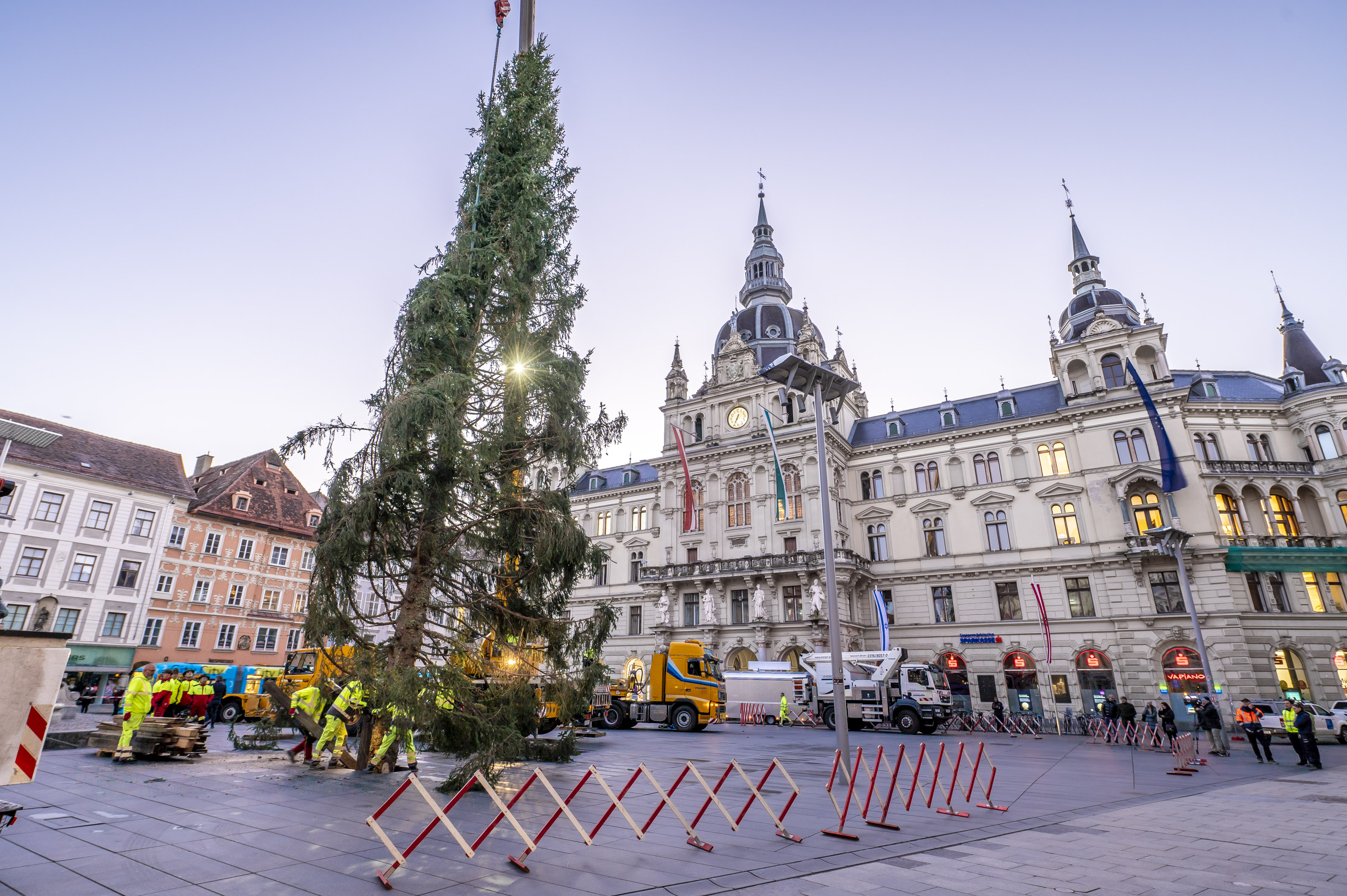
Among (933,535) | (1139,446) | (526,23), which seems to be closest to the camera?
(526,23)

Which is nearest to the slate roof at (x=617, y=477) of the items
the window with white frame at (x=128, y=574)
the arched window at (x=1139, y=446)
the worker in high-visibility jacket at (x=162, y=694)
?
the window with white frame at (x=128, y=574)

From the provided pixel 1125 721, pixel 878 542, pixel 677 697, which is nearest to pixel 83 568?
pixel 677 697

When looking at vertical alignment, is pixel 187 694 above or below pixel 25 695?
below

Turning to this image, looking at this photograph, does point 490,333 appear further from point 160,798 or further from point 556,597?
point 160,798

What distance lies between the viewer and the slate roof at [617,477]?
5497 cm

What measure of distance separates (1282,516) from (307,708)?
45381 millimetres

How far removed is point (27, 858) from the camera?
6156 mm

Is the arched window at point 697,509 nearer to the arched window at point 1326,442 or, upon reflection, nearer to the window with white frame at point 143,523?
the window with white frame at point 143,523

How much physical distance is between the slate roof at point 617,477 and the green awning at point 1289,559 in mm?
36366

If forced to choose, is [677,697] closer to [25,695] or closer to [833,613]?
[833,613]

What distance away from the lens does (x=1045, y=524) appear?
3806 centimetres

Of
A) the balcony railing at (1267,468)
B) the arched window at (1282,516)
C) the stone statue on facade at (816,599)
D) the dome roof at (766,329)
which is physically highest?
the dome roof at (766,329)

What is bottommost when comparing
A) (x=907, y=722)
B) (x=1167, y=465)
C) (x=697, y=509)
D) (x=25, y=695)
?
(x=907, y=722)

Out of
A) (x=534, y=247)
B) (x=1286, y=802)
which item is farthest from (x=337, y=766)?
(x=1286, y=802)
